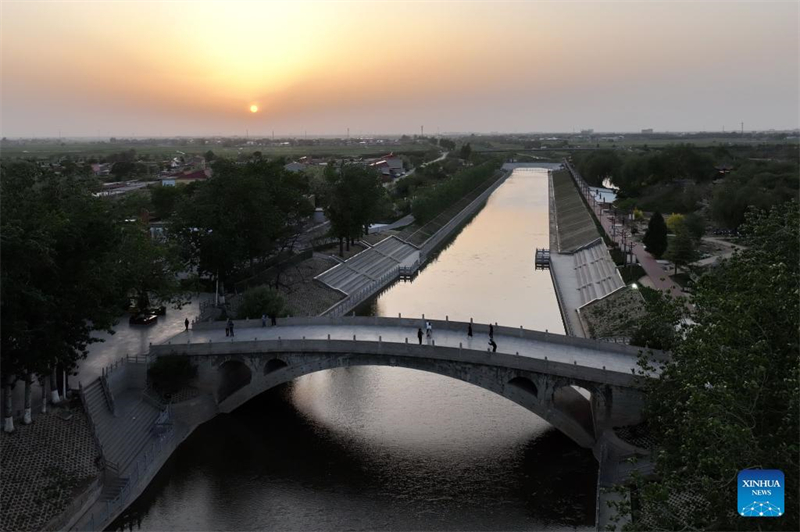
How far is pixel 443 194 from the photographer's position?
102m

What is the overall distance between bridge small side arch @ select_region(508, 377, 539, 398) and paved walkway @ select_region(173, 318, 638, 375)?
1.09 meters

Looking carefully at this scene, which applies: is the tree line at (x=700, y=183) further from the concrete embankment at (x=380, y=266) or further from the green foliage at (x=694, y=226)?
the concrete embankment at (x=380, y=266)

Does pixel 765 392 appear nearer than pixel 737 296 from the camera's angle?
Yes

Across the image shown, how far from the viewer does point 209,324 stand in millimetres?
39000

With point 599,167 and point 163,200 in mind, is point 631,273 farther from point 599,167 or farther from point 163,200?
point 599,167

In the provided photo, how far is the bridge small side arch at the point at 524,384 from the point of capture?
31.3 m

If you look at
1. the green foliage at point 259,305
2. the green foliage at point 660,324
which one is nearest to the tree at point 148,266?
the green foliage at point 259,305

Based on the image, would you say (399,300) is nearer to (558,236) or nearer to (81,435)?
(81,435)

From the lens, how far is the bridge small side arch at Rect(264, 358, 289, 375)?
3506 cm

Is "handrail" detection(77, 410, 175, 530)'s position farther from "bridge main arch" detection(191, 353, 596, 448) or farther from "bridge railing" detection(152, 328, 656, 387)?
"bridge railing" detection(152, 328, 656, 387)

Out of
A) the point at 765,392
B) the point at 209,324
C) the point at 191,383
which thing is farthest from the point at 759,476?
the point at 209,324

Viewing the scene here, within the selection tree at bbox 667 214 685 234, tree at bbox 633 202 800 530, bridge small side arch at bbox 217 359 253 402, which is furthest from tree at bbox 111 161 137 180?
tree at bbox 633 202 800 530

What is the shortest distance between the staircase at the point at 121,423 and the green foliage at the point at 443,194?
2294 inches

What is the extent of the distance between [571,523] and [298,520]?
9.85 meters
